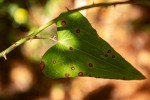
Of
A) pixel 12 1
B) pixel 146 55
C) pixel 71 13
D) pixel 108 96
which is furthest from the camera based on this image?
pixel 146 55

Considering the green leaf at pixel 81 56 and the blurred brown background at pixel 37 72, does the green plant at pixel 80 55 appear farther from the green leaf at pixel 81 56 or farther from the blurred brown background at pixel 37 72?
the blurred brown background at pixel 37 72

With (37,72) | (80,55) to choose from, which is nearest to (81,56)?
(80,55)

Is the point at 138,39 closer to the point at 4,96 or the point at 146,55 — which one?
the point at 146,55

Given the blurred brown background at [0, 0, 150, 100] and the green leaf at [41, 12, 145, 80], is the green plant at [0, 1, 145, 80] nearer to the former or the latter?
the green leaf at [41, 12, 145, 80]

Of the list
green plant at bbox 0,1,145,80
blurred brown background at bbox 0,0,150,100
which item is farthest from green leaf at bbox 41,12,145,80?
blurred brown background at bbox 0,0,150,100

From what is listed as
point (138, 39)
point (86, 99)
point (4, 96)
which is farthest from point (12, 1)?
point (138, 39)

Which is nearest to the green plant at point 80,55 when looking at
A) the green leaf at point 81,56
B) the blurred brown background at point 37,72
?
the green leaf at point 81,56

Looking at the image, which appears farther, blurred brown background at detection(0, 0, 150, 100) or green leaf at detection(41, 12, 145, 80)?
blurred brown background at detection(0, 0, 150, 100)

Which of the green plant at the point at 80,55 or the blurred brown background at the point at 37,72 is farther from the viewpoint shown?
the blurred brown background at the point at 37,72
